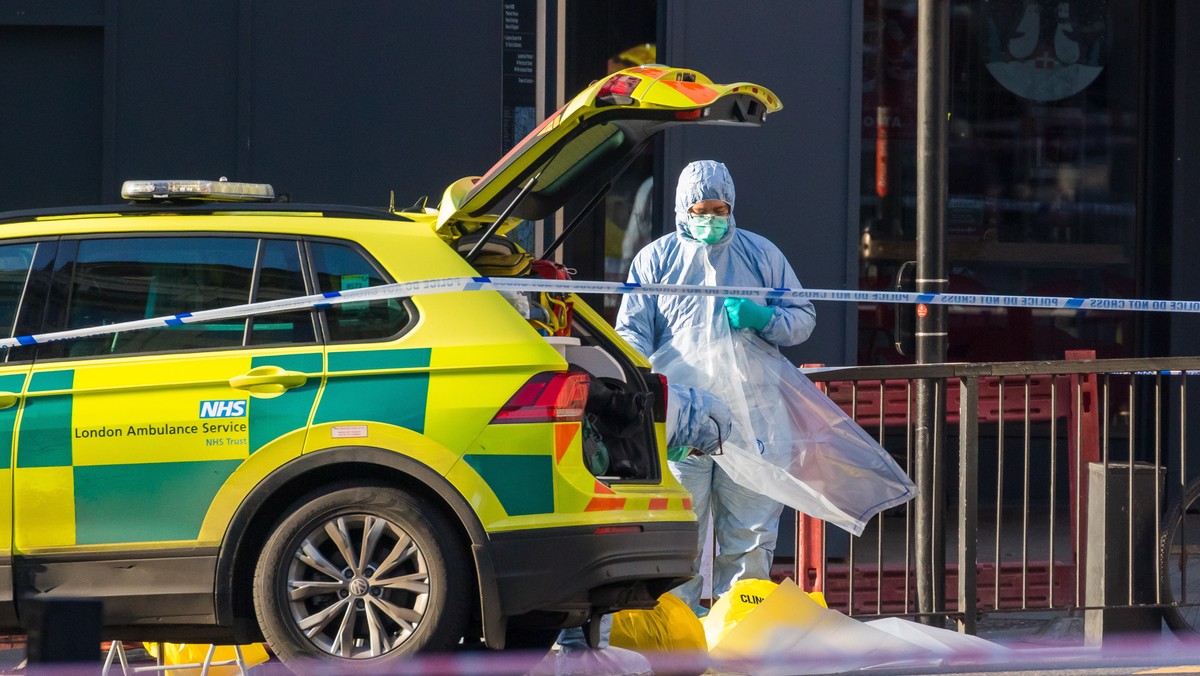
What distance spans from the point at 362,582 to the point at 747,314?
2.44m

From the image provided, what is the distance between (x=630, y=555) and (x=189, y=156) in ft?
16.5

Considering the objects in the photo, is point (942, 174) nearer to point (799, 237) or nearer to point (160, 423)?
point (799, 237)

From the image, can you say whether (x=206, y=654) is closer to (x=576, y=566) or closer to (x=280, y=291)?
(x=280, y=291)

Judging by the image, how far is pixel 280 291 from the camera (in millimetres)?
5145

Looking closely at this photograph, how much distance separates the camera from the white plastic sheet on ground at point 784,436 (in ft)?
21.9

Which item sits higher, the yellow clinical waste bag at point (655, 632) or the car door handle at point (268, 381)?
the car door handle at point (268, 381)

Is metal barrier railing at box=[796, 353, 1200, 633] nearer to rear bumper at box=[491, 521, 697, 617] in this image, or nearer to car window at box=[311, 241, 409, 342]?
rear bumper at box=[491, 521, 697, 617]

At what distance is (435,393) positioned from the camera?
4.97 meters

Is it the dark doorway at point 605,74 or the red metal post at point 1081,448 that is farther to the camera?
the dark doorway at point 605,74

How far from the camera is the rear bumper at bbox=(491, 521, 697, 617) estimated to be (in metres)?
4.90

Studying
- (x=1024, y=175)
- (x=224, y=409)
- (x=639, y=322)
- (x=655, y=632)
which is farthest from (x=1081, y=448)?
(x=224, y=409)

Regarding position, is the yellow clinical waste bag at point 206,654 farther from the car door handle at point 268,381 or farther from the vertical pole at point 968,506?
the vertical pole at point 968,506

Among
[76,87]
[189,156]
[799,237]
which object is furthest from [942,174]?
[76,87]

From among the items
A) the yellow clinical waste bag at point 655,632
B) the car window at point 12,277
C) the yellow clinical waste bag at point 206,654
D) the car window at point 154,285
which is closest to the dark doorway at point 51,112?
the yellow clinical waste bag at point 206,654
